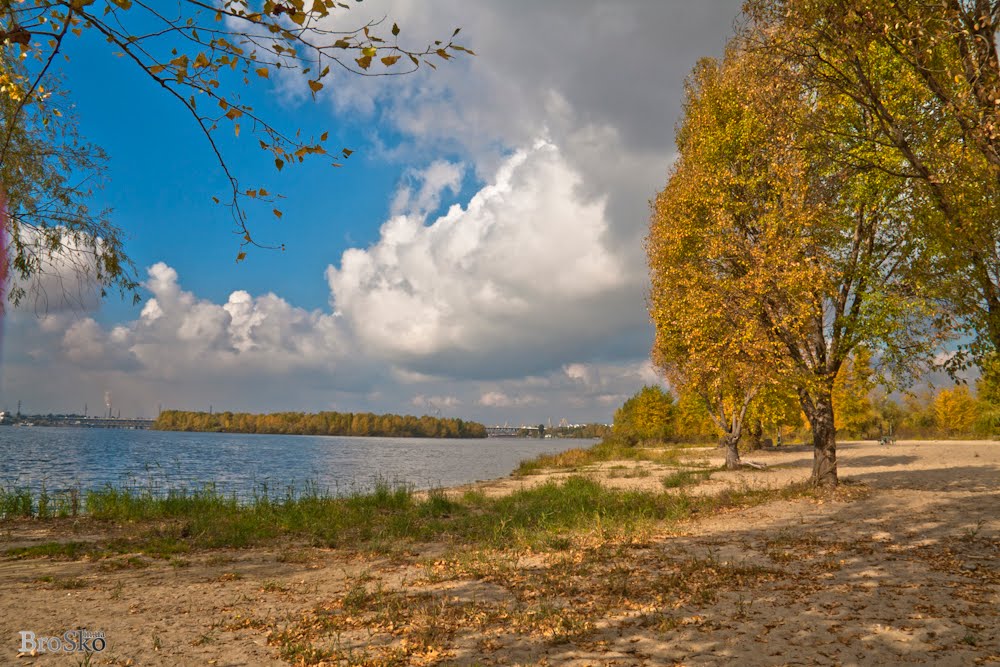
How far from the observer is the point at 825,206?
17.0 metres

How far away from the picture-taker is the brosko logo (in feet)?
20.7

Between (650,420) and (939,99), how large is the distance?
235 feet

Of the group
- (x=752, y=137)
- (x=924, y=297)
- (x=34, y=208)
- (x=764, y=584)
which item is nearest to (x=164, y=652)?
(x=764, y=584)

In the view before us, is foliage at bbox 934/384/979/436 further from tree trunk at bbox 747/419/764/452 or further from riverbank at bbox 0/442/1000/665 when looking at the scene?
riverbank at bbox 0/442/1000/665

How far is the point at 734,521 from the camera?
14.3m

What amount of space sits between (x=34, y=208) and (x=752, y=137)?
19.2m

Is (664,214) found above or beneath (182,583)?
above

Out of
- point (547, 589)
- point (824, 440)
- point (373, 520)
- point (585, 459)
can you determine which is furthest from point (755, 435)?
point (547, 589)

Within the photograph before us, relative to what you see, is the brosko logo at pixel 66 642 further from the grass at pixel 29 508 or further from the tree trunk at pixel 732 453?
the tree trunk at pixel 732 453

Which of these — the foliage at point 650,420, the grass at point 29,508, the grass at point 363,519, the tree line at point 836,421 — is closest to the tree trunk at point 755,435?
the tree line at point 836,421

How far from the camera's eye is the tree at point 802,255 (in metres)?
16.2

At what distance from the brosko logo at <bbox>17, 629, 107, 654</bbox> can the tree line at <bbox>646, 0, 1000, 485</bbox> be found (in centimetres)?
1191

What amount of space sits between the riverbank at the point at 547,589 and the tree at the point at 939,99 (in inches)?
213

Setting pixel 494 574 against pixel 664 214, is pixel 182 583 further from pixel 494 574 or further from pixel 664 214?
pixel 664 214
